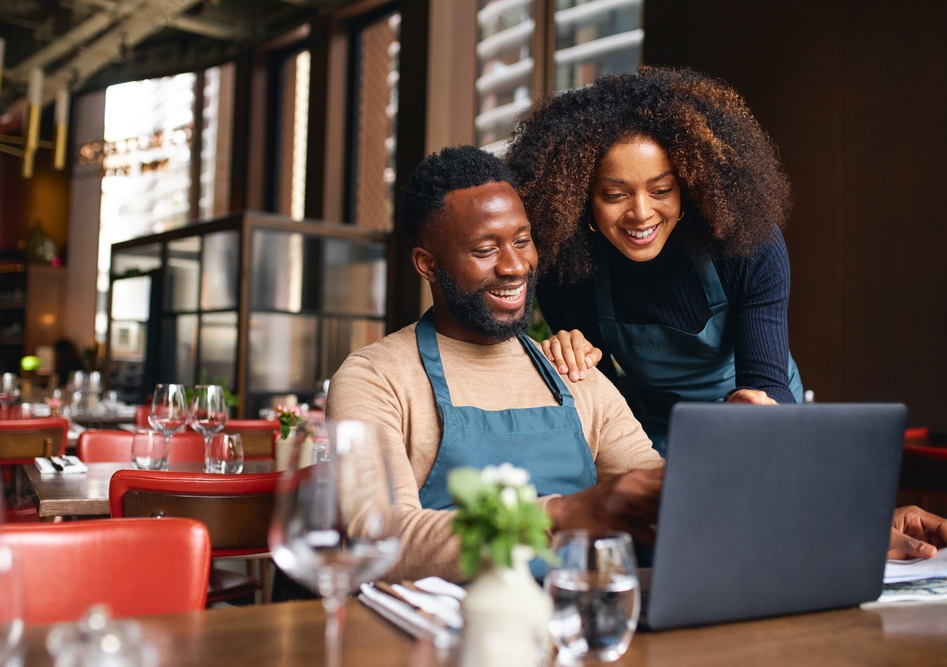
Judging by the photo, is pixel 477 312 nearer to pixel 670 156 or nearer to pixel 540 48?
pixel 670 156

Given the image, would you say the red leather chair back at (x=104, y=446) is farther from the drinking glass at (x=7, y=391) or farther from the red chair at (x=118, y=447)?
the drinking glass at (x=7, y=391)

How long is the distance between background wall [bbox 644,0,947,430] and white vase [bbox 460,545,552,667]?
13.0 ft

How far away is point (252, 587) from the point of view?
2506 mm

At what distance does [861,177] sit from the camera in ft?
14.6

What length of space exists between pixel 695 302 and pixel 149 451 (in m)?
1.54

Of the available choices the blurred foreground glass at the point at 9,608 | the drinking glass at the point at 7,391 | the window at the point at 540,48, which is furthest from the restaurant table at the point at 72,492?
the window at the point at 540,48

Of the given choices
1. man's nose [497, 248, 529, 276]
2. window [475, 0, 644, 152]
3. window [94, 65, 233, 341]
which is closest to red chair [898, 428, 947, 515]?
man's nose [497, 248, 529, 276]

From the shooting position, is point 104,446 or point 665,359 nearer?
point 665,359

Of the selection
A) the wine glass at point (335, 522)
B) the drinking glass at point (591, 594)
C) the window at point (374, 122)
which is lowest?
the drinking glass at point (591, 594)

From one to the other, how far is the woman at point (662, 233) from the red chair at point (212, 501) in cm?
74

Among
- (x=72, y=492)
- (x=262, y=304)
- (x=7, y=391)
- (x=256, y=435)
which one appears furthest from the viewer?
(x=262, y=304)

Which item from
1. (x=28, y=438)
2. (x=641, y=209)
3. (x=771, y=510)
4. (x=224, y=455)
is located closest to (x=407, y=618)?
(x=771, y=510)

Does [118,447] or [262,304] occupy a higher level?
[262,304]

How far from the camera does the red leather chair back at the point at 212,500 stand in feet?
6.16
